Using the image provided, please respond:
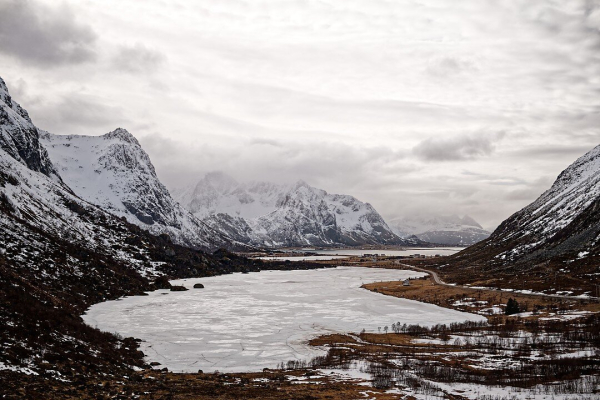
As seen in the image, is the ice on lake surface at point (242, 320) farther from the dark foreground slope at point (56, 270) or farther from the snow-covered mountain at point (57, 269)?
the dark foreground slope at point (56, 270)

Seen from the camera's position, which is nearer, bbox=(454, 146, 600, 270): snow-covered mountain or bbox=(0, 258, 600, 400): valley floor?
bbox=(0, 258, 600, 400): valley floor

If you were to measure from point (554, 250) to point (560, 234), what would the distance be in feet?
48.8

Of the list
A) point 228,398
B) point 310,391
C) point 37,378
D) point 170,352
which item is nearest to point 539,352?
point 310,391

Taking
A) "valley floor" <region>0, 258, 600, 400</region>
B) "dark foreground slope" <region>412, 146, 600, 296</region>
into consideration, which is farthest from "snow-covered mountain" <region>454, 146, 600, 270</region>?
"valley floor" <region>0, 258, 600, 400</region>

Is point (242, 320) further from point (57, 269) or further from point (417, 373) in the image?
point (57, 269)

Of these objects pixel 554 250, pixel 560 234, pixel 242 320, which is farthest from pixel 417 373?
pixel 560 234

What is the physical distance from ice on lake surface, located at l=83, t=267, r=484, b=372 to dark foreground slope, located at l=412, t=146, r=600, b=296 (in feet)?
105

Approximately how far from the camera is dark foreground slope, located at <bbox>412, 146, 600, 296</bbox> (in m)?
96.9

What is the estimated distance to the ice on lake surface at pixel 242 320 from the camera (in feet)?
151

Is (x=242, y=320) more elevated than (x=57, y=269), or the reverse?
(x=57, y=269)

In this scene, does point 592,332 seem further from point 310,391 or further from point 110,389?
point 110,389

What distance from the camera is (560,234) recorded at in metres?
141

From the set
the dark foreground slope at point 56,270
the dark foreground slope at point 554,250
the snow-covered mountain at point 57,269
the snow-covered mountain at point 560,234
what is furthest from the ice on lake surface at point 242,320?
the snow-covered mountain at point 560,234

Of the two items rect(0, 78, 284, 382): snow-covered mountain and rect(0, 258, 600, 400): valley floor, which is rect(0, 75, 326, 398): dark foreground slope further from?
rect(0, 258, 600, 400): valley floor
